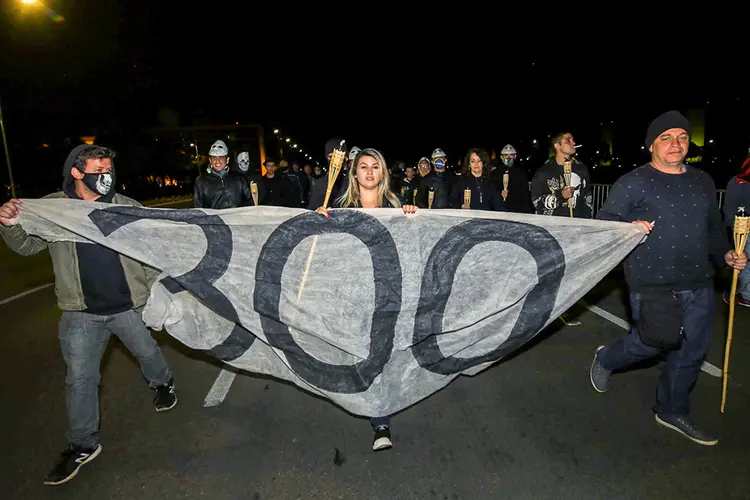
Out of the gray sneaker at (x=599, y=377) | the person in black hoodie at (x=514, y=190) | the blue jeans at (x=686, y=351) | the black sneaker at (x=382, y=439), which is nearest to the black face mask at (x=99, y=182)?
the black sneaker at (x=382, y=439)

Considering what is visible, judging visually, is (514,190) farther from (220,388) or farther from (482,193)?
(220,388)

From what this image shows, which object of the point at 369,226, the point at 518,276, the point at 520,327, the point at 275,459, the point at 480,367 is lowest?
the point at 275,459

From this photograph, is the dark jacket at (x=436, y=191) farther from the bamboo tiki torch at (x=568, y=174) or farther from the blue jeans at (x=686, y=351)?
the blue jeans at (x=686, y=351)

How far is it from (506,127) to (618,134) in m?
15.9

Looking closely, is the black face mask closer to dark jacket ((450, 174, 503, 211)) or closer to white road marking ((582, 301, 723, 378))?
dark jacket ((450, 174, 503, 211))

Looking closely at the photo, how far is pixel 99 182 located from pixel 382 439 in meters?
2.64

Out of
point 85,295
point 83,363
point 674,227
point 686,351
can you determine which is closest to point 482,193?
point 674,227

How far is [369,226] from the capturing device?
352 cm

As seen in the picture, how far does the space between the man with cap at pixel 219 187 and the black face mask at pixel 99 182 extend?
306cm

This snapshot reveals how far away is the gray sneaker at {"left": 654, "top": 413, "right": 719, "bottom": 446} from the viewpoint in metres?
3.26

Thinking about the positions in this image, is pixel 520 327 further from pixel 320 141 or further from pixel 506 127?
pixel 320 141

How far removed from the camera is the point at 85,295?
330 cm

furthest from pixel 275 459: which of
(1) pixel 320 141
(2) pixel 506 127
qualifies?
(1) pixel 320 141

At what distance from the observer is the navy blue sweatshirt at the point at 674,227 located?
3285mm
